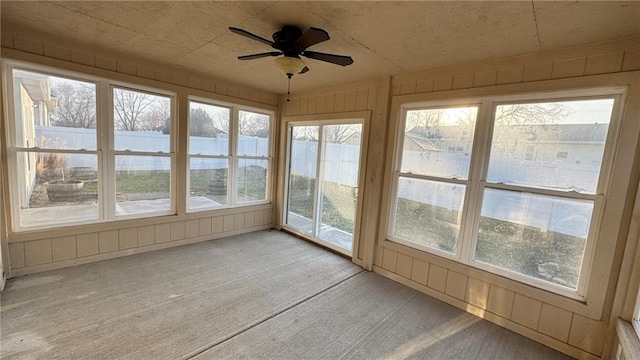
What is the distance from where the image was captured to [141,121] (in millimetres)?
3416

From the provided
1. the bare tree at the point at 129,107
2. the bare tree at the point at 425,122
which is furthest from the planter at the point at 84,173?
the bare tree at the point at 425,122

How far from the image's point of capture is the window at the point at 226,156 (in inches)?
155

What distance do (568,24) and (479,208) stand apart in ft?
5.26

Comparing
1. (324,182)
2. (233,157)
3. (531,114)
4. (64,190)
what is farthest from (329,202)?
(64,190)

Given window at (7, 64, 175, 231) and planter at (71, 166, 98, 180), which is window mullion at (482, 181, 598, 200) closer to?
window at (7, 64, 175, 231)

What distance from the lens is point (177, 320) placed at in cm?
222

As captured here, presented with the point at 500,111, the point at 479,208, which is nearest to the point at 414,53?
the point at 500,111

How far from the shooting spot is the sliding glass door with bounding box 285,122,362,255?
3.83 meters

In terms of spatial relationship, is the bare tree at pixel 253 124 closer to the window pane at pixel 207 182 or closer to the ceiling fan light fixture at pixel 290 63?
the window pane at pixel 207 182

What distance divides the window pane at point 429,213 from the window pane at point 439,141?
0.16m

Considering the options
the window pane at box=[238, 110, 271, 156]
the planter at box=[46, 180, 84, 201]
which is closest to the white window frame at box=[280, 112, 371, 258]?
the window pane at box=[238, 110, 271, 156]

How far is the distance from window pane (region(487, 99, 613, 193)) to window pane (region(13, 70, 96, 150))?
14.4ft

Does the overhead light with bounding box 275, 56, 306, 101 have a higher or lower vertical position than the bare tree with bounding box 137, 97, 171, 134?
higher

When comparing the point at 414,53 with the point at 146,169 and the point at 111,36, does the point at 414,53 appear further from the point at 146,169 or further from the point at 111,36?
the point at 146,169
